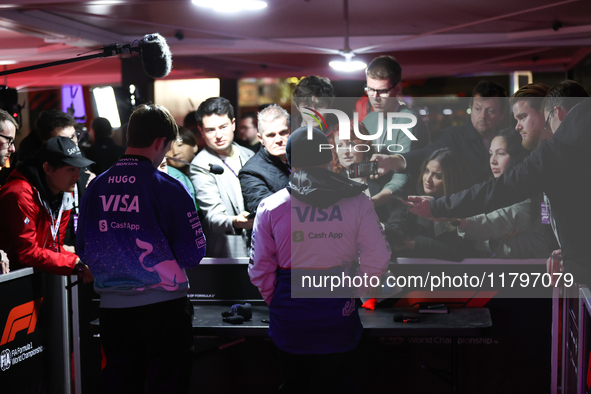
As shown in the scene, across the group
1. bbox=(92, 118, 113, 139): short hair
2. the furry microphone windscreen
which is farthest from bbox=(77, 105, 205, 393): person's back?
bbox=(92, 118, 113, 139): short hair

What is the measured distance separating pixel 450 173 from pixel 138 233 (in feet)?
4.94

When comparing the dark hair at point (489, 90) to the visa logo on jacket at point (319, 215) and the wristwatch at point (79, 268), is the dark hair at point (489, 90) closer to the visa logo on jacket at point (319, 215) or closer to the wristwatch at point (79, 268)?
the visa logo on jacket at point (319, 215)

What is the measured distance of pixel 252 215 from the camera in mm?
2512

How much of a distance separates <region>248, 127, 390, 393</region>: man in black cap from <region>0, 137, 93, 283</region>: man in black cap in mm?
1000

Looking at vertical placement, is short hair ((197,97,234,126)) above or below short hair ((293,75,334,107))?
below

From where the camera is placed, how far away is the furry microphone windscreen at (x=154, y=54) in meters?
2.07

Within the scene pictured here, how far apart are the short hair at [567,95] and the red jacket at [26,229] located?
7.18ft

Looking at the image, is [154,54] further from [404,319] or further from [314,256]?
[404,319]

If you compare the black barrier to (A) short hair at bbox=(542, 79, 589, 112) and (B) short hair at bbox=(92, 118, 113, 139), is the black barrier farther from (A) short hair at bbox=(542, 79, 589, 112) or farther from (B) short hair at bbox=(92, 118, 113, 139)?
(A) short hair at bbox=(542, 79, 589, 112)

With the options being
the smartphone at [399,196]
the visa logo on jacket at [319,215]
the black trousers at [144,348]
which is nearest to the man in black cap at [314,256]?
the visa logo on jacket at [319,215]

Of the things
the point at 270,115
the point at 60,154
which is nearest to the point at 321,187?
the point at 270,115

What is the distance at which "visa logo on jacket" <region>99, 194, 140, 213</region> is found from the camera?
175 centimetres

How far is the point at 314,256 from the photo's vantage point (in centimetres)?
182

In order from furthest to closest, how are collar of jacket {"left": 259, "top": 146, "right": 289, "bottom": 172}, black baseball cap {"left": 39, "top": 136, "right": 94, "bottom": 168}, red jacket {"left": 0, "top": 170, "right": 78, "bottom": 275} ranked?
collar of jacket {"left": 259, "top": 146, "right": 289, "bottom": 172} < black baseball cap {"left": 39, "top": 136, "right": 94, "bottom": 168} < red jacket {"left": 0, "top": 170, "right": 78, "bottom": 275}
